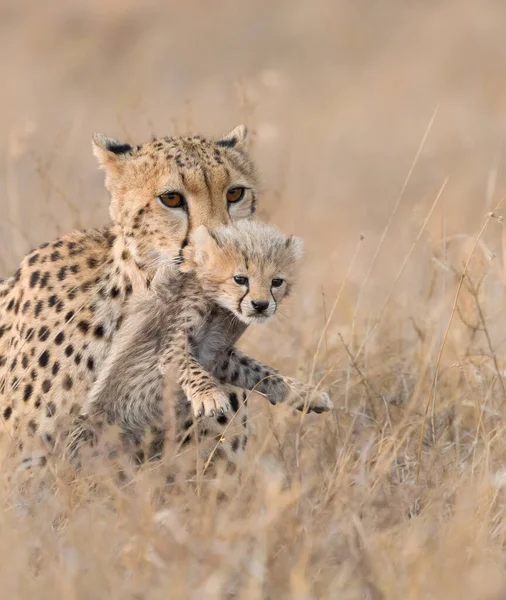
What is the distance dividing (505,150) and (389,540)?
749 centimetres

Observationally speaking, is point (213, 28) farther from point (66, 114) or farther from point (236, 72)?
point (66, 114)

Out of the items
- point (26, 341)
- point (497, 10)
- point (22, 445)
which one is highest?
point (497, 10)

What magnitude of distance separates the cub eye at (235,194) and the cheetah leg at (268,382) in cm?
44

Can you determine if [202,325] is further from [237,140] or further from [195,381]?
[237,140]

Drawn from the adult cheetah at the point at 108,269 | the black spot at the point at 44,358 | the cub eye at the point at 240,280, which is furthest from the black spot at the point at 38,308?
the cub eye at the point at 240,280

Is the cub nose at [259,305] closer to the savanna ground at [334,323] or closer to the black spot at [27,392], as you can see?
the savanna ground at [334,323]

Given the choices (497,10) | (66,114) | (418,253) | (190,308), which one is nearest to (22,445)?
(190,308)

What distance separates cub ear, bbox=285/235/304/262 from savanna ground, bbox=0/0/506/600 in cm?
37

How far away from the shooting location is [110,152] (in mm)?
3842

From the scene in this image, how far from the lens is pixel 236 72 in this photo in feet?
41.3

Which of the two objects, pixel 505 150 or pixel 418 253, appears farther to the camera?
pixel 505 150

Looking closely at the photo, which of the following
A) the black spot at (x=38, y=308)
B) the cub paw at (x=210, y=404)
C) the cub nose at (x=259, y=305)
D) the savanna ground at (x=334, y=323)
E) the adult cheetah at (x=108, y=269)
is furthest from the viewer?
the black spot at (x=38, y=308)

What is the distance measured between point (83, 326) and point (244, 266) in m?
0.60

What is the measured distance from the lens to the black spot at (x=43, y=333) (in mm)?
3758
